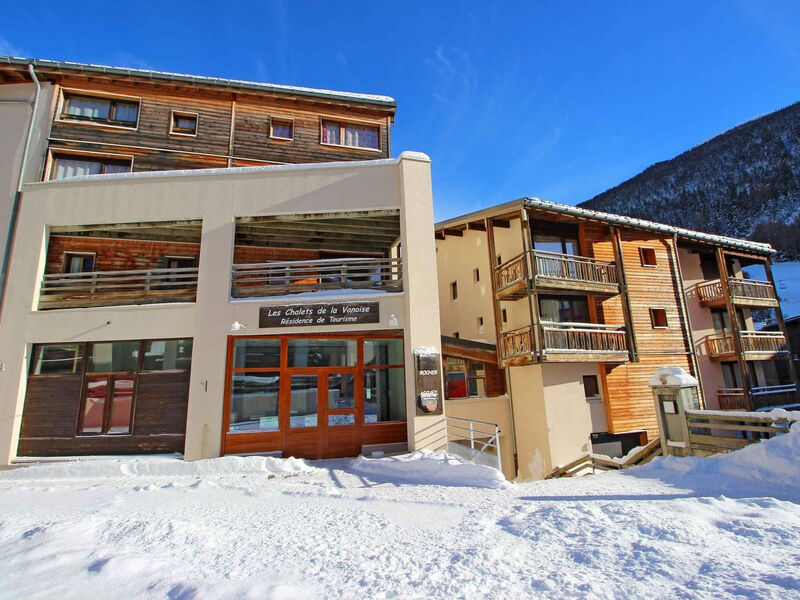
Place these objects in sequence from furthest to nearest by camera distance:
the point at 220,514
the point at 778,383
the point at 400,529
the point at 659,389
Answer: the point at 778,383 → the point at 659,389 → the point at 220,514 → the point at 400,529

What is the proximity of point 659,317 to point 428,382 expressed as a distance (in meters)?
12.8

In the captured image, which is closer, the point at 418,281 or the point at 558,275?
the point at 418,281

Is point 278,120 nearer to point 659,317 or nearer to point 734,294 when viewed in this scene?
point 659,317

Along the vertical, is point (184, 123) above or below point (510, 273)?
above

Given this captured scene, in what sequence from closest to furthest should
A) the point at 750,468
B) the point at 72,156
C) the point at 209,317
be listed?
1. the point at 750,468
2. the point at 209,317
3. the point at 72,156

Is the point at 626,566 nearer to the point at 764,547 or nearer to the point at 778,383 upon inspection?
the point at 764,547

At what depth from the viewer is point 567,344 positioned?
14102 mm

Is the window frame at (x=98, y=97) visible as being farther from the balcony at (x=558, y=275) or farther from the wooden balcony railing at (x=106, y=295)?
the balcony at (x=558, y=275)

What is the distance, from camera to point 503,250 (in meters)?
17.1

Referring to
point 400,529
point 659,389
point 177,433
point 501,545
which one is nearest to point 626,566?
point 501,545

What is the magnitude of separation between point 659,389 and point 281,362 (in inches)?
357

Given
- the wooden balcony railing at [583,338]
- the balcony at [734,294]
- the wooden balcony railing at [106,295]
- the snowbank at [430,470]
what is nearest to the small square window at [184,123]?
the wooden balcony railing at [106,295]

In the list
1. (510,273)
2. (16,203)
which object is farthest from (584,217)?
(16,203)

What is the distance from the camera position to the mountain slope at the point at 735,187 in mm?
59094
